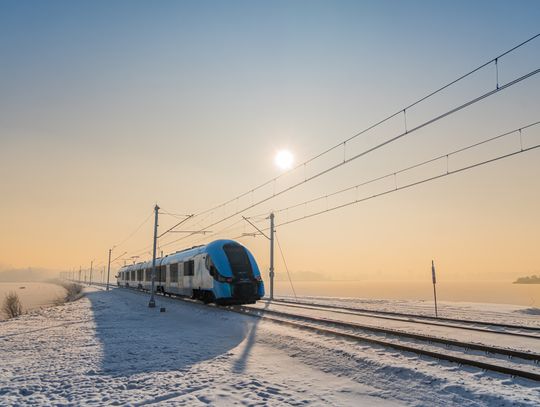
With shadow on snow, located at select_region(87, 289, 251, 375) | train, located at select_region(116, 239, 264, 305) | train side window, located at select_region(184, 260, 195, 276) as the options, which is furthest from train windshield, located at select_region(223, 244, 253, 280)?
train side window, located at select_region(184, 260, 195, 276)

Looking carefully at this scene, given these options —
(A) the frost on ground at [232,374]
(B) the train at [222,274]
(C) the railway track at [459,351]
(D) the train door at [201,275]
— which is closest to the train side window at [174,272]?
(B) the train at [222,274]

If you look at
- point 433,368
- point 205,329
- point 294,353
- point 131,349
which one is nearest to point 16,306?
point 205,329

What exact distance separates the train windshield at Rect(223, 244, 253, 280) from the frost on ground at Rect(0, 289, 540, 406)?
9276mm

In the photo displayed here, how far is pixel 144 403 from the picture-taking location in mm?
6270

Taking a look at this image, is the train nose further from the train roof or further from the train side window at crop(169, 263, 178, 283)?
the train side window at crop(169, 263, 178, 283)

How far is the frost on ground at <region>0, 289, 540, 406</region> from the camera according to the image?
6.48 meters

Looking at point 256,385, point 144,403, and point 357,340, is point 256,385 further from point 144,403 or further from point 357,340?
point 357,340

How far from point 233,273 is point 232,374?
14314 mm

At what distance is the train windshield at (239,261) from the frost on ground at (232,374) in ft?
30.4

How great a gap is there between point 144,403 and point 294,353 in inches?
187

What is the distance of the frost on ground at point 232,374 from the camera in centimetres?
648

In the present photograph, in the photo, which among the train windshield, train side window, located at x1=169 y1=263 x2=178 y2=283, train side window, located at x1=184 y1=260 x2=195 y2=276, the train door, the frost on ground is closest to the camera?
the frost on ground

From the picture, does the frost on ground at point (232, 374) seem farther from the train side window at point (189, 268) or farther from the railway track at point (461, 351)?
the train side window at point (189, 268)

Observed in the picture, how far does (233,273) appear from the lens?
22.3 meters
